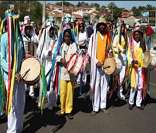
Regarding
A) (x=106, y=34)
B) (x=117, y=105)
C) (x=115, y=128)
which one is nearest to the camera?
(x=115, y=128)

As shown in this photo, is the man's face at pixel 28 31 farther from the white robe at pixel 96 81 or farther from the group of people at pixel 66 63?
the white robe at pixel 96 81

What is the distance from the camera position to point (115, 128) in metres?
8.98

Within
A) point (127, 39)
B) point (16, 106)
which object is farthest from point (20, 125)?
point (127, 39)

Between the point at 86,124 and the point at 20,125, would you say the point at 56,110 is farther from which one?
the point at 20,125

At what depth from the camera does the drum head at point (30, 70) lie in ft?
25.5

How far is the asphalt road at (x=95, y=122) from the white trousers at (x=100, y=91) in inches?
8.5

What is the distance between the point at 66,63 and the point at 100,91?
139 centimetres

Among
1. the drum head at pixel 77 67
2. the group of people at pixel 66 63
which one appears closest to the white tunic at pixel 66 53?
the group of people at pixel 66 63

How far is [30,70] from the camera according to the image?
7.82m

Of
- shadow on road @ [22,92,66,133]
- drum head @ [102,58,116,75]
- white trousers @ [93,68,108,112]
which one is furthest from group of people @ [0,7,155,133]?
shadow on road @ [22,92,66,133]

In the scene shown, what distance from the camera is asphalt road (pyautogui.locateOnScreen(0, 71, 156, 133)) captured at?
28.8 ft

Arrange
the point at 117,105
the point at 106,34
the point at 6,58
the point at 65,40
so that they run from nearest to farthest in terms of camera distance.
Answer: the point at 6,58, the point at 65,40, the point at 106,34, the point at 117,105

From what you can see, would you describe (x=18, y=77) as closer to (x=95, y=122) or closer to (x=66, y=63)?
(x=66, y=63)

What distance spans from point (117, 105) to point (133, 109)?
0.52 metres
